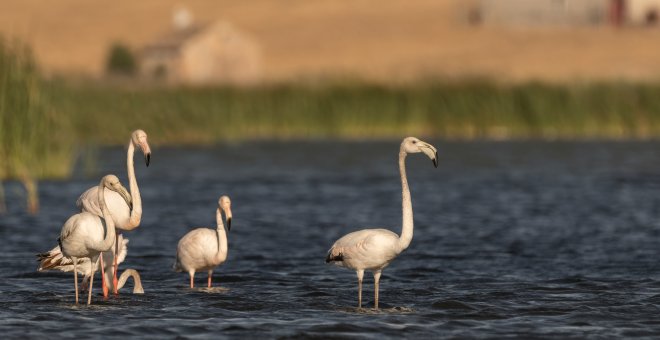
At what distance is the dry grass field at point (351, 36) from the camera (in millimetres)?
87438

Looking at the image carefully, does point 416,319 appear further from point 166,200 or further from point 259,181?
point 259,181

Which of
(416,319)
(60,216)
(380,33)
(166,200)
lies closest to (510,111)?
(166,200)

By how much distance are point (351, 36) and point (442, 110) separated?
63.2 m

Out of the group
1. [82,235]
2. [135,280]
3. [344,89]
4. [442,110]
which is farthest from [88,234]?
[344,89]

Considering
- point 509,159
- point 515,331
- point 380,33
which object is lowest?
point 515,331

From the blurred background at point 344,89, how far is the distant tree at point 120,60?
0.13 metres

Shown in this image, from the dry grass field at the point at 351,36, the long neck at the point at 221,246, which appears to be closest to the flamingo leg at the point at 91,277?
the long neck at the point at 221,246

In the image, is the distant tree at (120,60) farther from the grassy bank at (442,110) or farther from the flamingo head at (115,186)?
the flamingo head at (115,186)

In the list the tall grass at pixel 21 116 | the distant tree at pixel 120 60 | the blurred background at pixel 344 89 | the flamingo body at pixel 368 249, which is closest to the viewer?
the flamingo body at pixel 368 249

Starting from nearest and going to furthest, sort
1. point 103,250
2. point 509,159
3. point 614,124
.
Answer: point 103,250
point 509,159
point 614,124

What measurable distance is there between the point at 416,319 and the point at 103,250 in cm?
268

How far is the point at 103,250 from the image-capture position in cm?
1218

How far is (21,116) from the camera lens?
19281mm

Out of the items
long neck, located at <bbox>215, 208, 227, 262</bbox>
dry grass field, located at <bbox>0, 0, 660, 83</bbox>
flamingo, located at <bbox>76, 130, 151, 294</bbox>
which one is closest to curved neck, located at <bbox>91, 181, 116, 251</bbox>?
flamingo, located at <bbox>76, 130, 151, 294</bbox>
